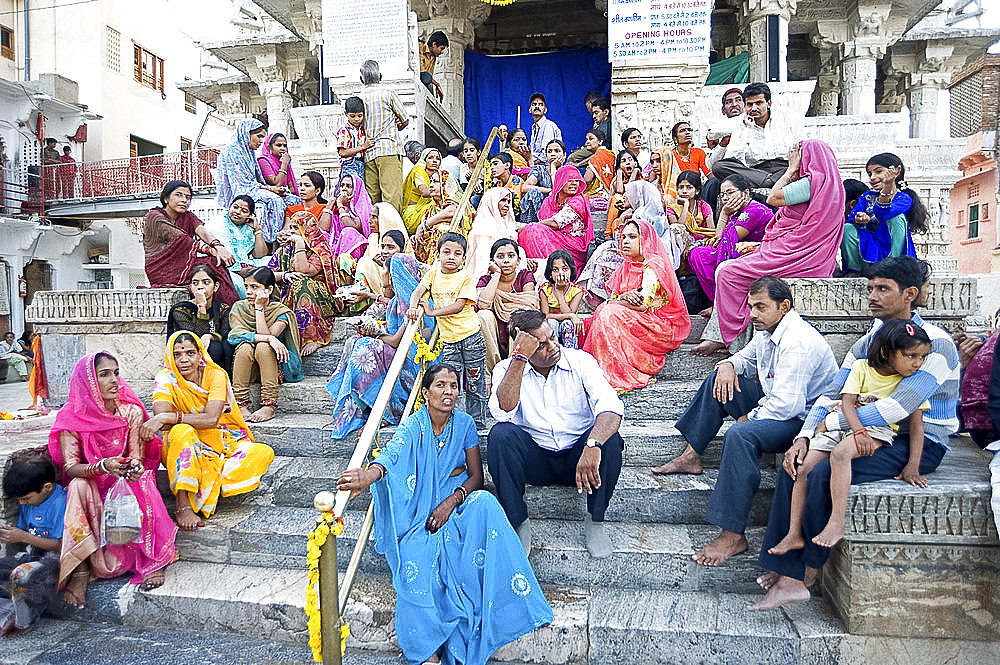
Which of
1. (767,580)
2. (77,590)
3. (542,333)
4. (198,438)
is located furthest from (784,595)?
(77,590)

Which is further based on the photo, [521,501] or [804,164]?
[804,164]

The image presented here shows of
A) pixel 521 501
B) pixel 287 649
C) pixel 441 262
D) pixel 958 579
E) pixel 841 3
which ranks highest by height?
pixel 841 3

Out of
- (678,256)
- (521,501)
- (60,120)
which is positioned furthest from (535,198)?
(60,120)

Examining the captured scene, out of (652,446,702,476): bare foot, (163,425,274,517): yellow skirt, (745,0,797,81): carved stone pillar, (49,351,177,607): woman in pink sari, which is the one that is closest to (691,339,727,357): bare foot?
(652,446,702,476): bare foot

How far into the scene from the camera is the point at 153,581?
2934 millimetres

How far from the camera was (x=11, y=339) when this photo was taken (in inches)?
478

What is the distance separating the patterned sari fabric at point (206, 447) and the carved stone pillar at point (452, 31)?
8226 mm

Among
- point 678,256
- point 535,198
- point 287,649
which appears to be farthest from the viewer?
point 535,198

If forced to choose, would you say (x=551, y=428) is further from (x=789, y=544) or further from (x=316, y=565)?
(x=316, y=565)

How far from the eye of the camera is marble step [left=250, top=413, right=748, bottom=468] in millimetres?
3408

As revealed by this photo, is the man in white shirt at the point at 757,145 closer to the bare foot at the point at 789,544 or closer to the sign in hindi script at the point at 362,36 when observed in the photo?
the bare foot at the point at 789,544

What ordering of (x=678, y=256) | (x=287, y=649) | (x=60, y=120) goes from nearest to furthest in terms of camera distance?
(x=287, y=649), (x=678, y=256), (x=60, y=120)

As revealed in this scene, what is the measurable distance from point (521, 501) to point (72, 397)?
2284mm

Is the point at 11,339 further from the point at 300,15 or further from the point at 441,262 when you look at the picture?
the point at 441,262
